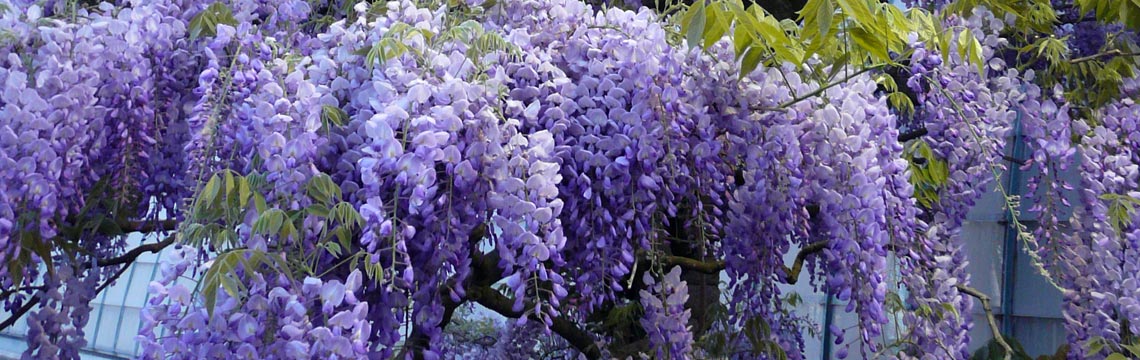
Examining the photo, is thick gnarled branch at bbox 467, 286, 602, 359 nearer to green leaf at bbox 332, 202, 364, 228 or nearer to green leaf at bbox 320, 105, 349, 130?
green leaf at bbox 320, 105, 349, 130

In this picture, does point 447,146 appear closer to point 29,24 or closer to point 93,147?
point 93,147

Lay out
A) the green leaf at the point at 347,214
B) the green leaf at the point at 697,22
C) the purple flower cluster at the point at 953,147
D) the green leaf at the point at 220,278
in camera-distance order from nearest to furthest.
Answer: the green leaf at the point at 220,278, the green leaf at the point at 347,214, the green leaf at the point at 697,22, the purple flower cluster at the point at 953,147

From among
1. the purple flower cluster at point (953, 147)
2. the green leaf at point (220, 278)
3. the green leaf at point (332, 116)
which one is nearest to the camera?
the green leaf at point (220, 278)

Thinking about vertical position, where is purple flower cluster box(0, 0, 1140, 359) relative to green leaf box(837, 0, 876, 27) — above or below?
below

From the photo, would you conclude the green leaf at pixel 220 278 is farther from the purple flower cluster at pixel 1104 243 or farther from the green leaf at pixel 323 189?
the purple flower cluster at pixel 1104 243

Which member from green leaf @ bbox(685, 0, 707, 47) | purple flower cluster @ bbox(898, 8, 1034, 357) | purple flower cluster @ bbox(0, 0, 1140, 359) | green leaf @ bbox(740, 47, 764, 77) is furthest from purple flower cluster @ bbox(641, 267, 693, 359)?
green leaf @ bbox(685, 0, 707, 47)

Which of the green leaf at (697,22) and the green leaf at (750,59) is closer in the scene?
the green leaf at (697,22)

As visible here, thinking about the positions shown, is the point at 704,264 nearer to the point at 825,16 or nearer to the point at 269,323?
the point at 825,16

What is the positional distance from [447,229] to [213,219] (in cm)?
43

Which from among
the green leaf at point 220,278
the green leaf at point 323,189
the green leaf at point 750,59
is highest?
the green leaf at point 750,59

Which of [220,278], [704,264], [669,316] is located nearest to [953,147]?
[704,264]

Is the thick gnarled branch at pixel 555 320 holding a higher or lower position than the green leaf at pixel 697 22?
lower

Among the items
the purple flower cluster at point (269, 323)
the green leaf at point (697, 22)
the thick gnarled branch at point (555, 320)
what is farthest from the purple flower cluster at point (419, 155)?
the green leaf at point (697, 22)

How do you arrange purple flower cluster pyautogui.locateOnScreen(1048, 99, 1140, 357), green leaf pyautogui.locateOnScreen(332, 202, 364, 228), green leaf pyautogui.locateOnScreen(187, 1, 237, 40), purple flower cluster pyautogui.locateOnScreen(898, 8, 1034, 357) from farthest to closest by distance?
purple flower cluster pyautogui.locateOnScreen(1048, 99, 1140, 357), purple flower cluster pyautogui.locateOnScreen(898, 8, 1034, 357), green leaf pyautogui.locateOnScreen(187, 1, 237, 40), green leaf pyautogui.locateOnScreen(332, 202, 364, 228)
